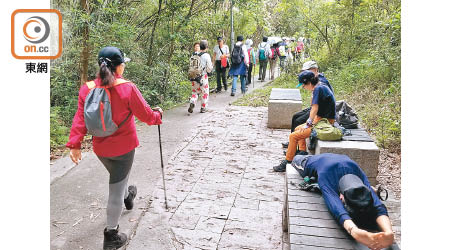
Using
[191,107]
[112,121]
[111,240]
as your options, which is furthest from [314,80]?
[191,107]

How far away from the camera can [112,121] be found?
130 inches

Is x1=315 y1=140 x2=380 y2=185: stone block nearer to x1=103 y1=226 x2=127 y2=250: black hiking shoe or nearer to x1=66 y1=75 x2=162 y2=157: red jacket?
x1=66 y1=75 x2=162 y2=157: red jacket

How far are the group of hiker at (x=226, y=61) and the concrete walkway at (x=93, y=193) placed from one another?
174cm

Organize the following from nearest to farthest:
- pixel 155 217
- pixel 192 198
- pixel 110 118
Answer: pixel 110 118, pixel 155 217, pixel 192 198

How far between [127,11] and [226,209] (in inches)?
281

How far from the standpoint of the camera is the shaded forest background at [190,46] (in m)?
7.79

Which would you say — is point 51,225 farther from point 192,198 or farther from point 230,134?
point 230,134

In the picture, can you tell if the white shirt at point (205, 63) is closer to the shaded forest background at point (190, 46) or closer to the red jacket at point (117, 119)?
the shaded forest background at point (190, 46)

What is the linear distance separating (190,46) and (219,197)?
1057cm

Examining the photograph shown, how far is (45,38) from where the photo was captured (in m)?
3.74

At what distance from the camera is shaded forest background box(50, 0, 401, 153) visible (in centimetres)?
779

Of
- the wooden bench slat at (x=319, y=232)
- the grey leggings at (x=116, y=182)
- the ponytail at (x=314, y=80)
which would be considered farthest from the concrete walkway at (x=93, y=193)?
the ponytail at (x=314, y=80)

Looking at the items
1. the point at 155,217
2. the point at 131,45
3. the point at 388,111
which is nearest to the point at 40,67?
the point at 155,217

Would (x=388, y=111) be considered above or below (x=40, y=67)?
below
